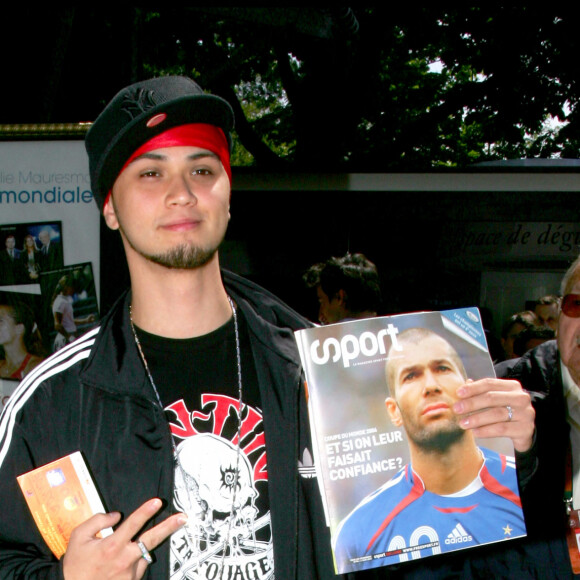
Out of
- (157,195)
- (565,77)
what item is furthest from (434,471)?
(565,77)

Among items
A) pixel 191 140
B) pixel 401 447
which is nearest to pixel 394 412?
pixel 401 447

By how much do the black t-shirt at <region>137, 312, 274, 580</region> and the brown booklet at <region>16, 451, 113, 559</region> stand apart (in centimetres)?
24

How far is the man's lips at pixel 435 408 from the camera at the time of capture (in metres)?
1.62

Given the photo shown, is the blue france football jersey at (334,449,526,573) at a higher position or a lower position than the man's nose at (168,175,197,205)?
lower

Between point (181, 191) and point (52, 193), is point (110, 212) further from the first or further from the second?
point (52, 193)

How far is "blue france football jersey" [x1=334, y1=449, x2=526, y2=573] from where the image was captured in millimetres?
1573

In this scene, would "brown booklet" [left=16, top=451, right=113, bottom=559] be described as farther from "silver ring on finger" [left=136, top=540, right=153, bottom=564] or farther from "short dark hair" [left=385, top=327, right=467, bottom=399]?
"short dark hair" [left=385, top=327, right=467, bottom=399]

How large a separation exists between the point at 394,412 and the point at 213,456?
1.57 feet

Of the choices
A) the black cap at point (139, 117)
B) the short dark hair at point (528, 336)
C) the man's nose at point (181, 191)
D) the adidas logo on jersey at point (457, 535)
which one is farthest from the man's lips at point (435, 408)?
the short dark hair at point (528, 336)

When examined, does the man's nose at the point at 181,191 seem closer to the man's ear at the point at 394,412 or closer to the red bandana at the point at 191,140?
the red bandana at the point at 191,140

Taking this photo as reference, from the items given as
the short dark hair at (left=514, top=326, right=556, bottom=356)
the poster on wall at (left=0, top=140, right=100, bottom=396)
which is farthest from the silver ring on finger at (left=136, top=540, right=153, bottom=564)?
the short dark hair at (left=514, top=326, right=556, bottom=356)

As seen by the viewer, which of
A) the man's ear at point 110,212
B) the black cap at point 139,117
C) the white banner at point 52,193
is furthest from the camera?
the white banner at point 52,193

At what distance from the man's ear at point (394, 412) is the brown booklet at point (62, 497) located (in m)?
0.71

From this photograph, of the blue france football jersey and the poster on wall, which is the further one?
the poster on wall
